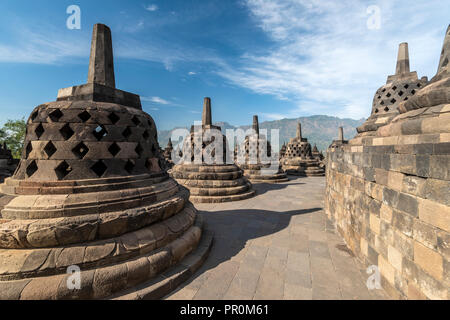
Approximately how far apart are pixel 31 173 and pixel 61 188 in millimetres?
725

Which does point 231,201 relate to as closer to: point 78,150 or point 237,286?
point 237,286

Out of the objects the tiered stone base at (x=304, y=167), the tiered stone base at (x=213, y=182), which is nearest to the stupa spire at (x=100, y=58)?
the tiered stone base at (x=213, y=182)

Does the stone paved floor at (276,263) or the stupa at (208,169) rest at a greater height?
the stupa at (208,169)

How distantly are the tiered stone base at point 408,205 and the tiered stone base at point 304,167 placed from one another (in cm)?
1373

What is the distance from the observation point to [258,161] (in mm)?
13570

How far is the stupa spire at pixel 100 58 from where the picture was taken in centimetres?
337

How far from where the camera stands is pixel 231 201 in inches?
298

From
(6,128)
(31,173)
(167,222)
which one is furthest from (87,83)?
(6,128)

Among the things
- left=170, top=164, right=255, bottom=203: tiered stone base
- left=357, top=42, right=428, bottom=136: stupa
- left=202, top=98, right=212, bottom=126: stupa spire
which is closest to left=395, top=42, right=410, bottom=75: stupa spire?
left=357, top=42, right=428, bottom=136: stupa

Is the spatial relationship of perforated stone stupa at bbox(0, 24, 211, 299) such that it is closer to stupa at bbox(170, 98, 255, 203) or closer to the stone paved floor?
the stone paved floor

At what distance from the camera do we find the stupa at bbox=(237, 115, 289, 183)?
12672 mm

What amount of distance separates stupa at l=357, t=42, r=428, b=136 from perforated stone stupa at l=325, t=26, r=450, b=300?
3232mm

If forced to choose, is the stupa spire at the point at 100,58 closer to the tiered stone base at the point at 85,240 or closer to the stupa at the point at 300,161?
the tiered stone base at the point at 85,240

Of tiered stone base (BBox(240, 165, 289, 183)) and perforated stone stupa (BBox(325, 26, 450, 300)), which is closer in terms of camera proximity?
perforated stone stupa (BBox(325, 26, 450, 300))
